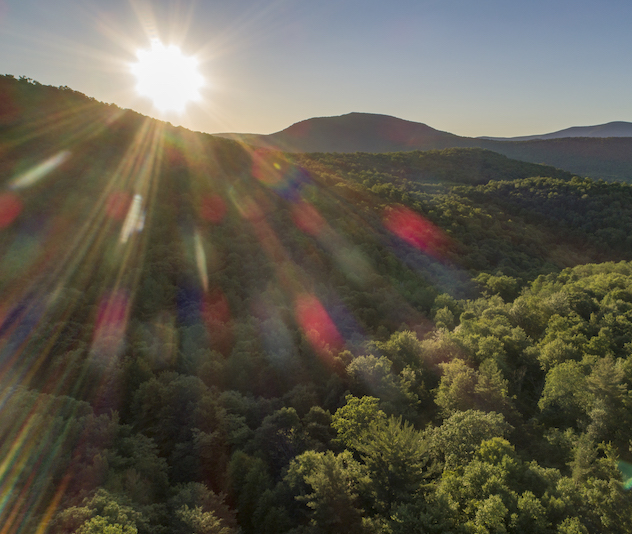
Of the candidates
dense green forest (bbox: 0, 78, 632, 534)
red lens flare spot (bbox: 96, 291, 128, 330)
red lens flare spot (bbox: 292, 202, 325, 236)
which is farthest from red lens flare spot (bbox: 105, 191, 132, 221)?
red lens flare spot (bbox: 292, 202, 325, 236)

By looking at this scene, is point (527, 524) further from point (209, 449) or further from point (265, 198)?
point (265, 198)

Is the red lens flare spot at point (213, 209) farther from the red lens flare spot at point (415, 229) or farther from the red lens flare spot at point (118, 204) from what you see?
the red lens flare spot at point (415, 229)

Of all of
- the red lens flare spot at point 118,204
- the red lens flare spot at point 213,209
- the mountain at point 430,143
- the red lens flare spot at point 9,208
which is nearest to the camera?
the red lens flare spot at point 9,208

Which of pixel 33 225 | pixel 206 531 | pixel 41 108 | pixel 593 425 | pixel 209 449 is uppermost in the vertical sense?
pixel 41 108

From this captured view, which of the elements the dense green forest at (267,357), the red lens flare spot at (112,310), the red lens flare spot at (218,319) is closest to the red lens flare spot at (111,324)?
the red lens flare spot at (112,310)

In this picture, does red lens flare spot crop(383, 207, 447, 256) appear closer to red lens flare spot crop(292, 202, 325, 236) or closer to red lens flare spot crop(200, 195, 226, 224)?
red lens flare spot crop(292, 202, 325, 236)

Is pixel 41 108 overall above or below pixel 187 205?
above

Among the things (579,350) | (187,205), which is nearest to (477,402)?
(579,350)
